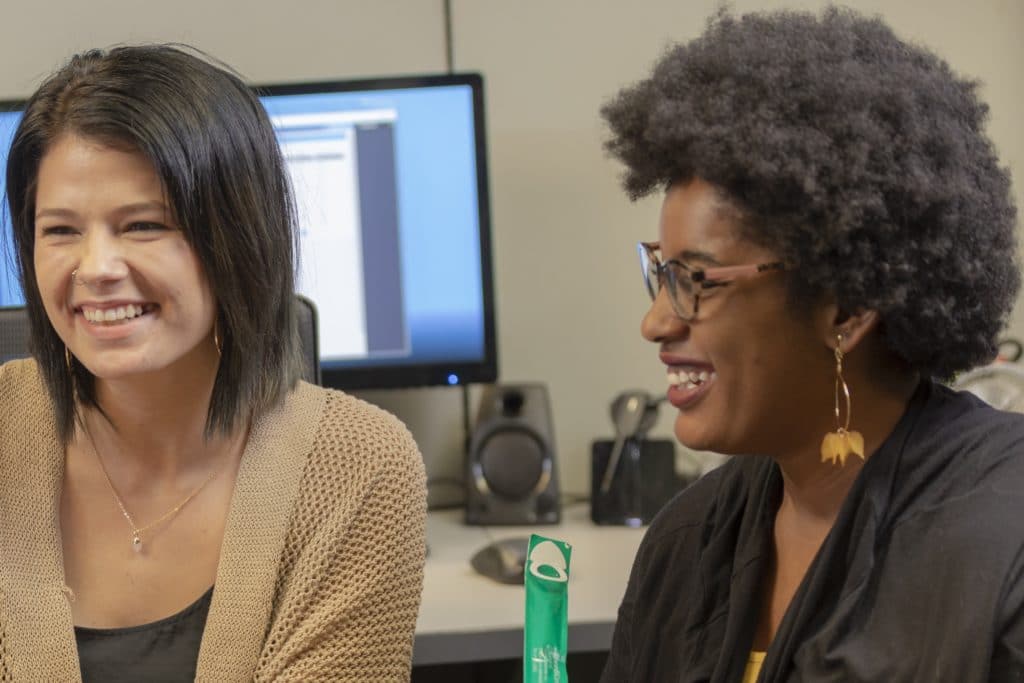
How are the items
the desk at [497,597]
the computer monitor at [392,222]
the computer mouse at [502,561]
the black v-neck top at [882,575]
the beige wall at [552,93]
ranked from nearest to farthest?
the black v-neck top at [882,575]
the desk at [497,597]
the computer mouse at [502,561]
the computer monitor at [392,222]
the beige wall at [552,93]

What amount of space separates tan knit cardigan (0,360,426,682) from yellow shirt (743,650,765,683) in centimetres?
38

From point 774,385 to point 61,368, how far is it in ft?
2.43

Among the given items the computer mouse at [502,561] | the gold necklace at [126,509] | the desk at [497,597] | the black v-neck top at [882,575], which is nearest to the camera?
the black v-neck top at [882,575]

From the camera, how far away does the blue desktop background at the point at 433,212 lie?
175cm

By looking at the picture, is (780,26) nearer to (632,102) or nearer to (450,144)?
(632,102)

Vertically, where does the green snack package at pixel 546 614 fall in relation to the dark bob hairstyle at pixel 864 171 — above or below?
below

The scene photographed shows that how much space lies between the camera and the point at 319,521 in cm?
116

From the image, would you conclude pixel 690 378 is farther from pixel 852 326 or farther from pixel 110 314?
pixel 110 314

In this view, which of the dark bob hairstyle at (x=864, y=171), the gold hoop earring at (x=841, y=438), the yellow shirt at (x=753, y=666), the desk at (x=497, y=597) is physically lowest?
the desk at (x=497, y=597)

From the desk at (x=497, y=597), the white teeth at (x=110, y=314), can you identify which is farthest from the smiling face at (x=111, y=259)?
the desk at (x=497, y=597)

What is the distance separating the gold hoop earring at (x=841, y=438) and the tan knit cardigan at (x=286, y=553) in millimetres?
483

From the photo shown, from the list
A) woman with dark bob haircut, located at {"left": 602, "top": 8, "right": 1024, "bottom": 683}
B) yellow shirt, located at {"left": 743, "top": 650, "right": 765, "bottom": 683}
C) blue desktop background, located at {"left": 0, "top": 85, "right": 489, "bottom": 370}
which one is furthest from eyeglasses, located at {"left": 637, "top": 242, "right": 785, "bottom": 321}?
blue desktop background, located at {"left": 0, "top": 85, "right": 489, "bottom": 370}

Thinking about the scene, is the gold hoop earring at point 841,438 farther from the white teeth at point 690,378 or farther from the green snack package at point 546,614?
the green snack package at point 546,614

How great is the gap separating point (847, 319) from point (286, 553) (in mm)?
593
